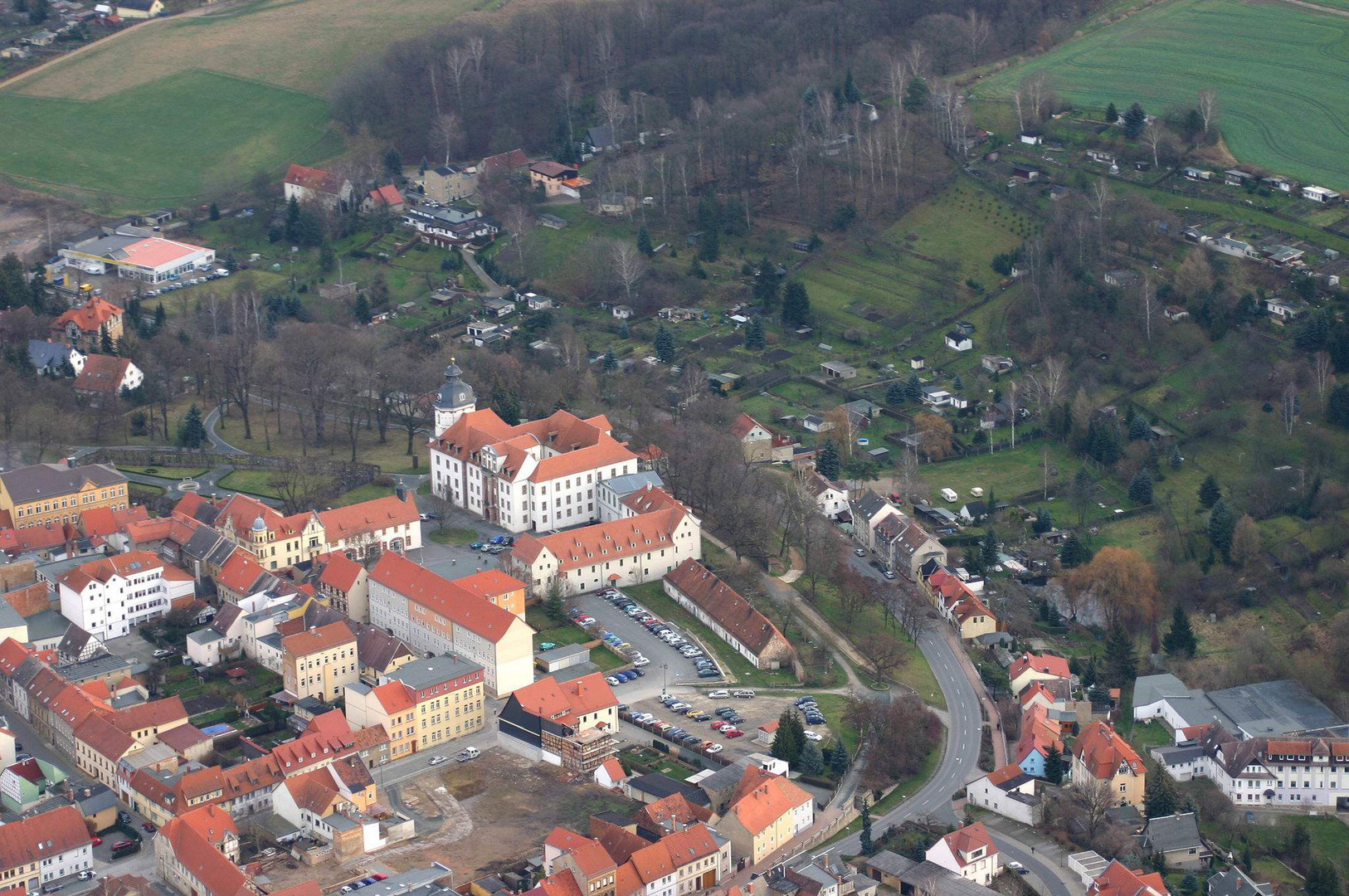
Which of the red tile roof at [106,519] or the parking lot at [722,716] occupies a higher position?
the red tile roof at [106,519]

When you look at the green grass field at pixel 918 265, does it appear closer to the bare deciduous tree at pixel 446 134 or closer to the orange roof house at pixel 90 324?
the bare deciduous tree at pixel 446 134

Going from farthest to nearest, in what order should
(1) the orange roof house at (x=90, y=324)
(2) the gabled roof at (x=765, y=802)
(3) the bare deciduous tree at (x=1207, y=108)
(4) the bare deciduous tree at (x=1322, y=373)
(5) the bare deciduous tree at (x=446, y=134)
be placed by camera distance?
(5) the bare deciduous tree at (x=446, y=134) < (3) the bare deciduous tree at (x=1207, y=108) < (1) the orange roof house at (x=90, y=324) < (4) the bare deciduous tree at (x=1322, y=373) < (2) the gabled roof at (x=765, y=802)

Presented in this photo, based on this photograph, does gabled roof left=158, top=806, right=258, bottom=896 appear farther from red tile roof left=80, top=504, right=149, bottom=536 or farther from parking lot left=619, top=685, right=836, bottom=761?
red tile roof left=80, top=504, right=149, bottom=536

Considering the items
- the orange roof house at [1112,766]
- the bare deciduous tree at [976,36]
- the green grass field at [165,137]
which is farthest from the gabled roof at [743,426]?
the green grass field at [165,137]

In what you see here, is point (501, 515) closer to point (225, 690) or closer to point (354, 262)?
point (225, 690)

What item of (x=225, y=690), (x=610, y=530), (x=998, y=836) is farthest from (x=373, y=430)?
(x=998, y=836)
